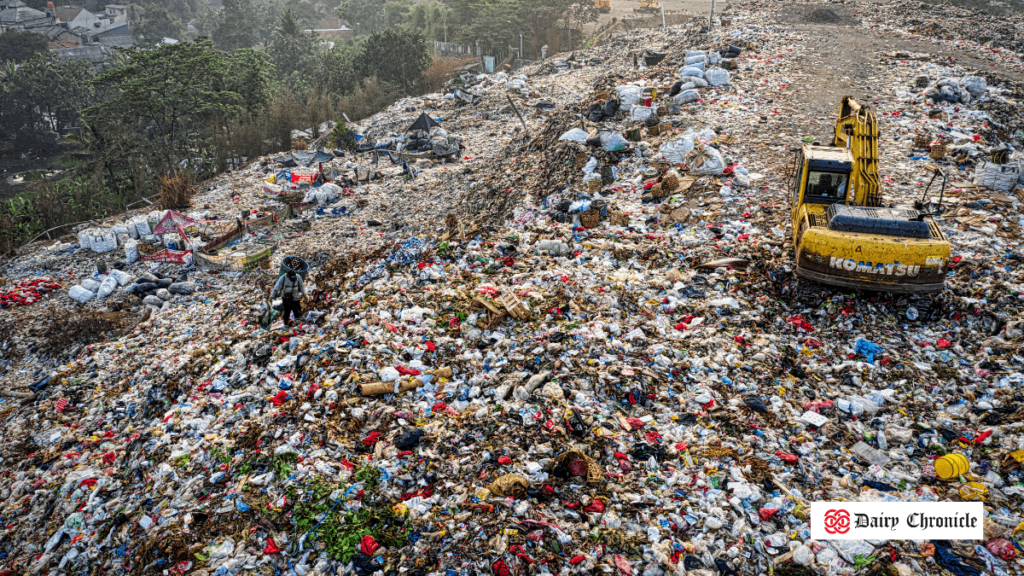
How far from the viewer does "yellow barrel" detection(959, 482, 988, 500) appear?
3457mm

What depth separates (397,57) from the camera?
25.3 metres

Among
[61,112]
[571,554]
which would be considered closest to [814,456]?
[571,554]

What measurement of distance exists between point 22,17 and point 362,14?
26207 mm

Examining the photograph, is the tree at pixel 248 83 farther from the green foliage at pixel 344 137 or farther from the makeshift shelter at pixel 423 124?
the makeshift shelter at pixel 423 124

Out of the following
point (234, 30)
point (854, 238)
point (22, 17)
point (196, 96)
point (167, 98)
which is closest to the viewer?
point (854, 238)

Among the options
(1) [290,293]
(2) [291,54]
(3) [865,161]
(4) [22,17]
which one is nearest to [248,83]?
(2) [291,54]

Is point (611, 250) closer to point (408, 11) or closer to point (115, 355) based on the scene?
point (115, 355)

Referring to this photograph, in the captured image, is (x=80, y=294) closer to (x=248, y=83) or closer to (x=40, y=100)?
(x=248, y=83)

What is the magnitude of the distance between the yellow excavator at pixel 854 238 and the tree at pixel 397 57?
22667mm

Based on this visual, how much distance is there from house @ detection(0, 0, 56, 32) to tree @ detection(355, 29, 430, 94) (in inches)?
1327

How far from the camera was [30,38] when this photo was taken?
106 feet

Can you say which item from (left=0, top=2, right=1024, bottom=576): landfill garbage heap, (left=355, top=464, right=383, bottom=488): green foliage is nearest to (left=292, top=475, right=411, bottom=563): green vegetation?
(left=0, top=2, right=1024, bottom=576): landfill garbage heap

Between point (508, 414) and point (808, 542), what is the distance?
2256 millimetres

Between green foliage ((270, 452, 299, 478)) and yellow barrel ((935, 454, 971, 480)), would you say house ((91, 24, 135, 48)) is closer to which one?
green foliage ((270, 452, 299, 478))
